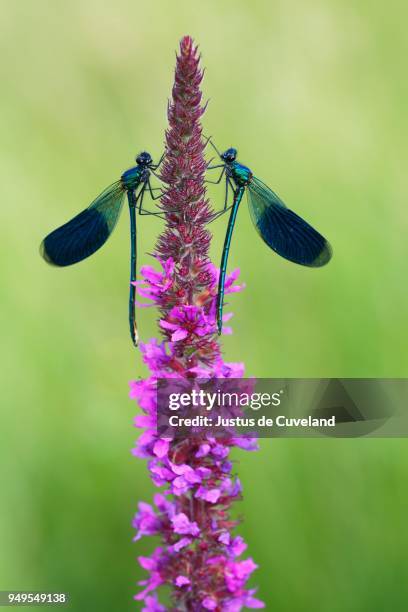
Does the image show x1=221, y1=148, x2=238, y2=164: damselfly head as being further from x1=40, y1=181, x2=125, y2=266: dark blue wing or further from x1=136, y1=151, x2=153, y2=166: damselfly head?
x1=40, y1=181, x2=125, y2=266: dark blue wing

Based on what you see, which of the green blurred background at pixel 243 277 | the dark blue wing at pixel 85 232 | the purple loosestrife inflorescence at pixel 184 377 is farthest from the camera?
the green blurred background at pixel 243 277

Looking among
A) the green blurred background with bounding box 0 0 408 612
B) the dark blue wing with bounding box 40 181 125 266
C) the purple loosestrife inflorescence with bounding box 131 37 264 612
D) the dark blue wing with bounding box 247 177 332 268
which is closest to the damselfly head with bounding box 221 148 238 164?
the dark blue wing with bounding box 247 177 332 268

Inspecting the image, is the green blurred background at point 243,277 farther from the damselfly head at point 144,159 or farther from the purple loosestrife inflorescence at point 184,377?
the damselfly head at point 144,159

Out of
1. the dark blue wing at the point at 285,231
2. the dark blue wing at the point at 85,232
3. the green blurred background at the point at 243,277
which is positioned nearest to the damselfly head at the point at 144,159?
the dark blue wing at the point at 85,232

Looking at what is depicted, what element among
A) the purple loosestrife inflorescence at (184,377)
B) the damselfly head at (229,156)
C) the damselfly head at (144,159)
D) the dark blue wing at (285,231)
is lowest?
the purple loosestrife inflorescence at (184,377)

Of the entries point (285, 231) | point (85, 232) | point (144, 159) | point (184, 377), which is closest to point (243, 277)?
point (285, 231)

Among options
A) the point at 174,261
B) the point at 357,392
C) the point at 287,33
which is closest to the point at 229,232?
the point at 174,261
